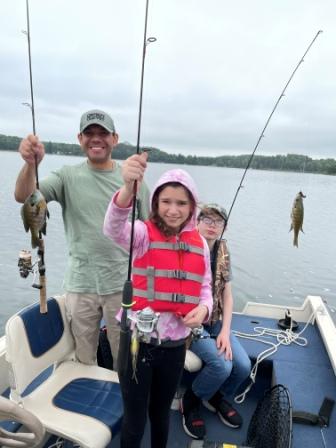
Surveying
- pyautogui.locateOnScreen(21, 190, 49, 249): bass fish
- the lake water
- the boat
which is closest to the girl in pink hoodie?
the boat

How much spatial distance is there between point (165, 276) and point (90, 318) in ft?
2.93

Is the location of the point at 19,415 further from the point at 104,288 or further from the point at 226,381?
the point at 226,381

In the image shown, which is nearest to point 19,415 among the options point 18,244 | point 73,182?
point 73,182

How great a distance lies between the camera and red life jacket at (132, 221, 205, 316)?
203cm

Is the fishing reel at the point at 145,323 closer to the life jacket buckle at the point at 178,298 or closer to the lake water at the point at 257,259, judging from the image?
the life jacket buckle at the point at 178,298

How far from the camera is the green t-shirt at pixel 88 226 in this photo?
2.52 m

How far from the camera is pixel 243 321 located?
4.05 meters

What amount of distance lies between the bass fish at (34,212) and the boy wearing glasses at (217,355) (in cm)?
135

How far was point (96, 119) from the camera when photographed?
2465 millimetres

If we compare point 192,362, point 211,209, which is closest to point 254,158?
point 211,209

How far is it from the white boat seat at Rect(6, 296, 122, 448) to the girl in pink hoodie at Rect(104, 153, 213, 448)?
23 cm

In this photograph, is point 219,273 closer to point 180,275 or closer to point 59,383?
point 180,275

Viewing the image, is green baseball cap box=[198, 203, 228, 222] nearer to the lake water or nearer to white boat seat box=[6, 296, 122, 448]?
white boat seat box=[6, 296, 122, 448]

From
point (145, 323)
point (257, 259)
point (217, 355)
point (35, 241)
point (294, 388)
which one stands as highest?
point (35, 241)
